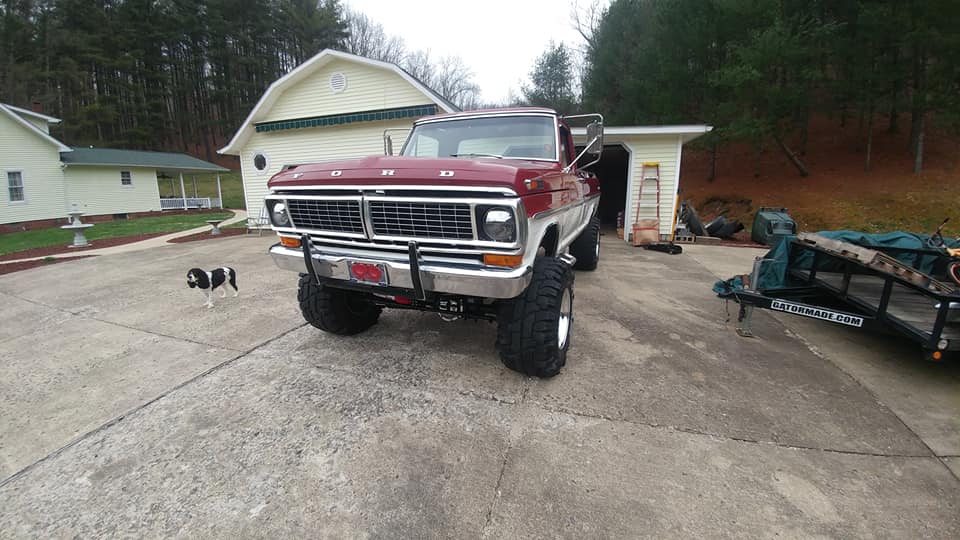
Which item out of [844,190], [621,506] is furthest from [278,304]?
[844,190]

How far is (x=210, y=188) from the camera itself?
30594mm

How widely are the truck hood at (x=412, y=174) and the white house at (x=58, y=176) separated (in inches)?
854

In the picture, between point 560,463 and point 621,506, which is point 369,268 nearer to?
point 560,463

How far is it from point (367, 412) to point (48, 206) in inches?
923

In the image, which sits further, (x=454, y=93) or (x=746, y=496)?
(x=454, y=93)

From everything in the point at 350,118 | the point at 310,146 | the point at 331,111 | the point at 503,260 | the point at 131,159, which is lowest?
the point at 503,260

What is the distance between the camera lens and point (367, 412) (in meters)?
2.66

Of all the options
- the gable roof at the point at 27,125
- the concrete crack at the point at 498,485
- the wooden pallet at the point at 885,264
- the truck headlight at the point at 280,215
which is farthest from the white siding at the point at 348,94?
the gable roof at the point at 27,125

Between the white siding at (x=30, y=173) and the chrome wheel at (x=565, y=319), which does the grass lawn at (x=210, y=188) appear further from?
the chrome wheel at (x=565, y=319)

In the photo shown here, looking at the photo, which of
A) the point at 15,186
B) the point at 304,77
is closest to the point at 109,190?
the point at 15,186

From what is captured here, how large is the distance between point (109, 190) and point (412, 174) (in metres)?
24.9

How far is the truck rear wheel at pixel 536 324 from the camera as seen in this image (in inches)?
107

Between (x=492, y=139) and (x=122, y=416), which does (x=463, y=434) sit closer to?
(x=122, y=416)

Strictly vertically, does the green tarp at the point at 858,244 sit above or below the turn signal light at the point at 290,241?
below
